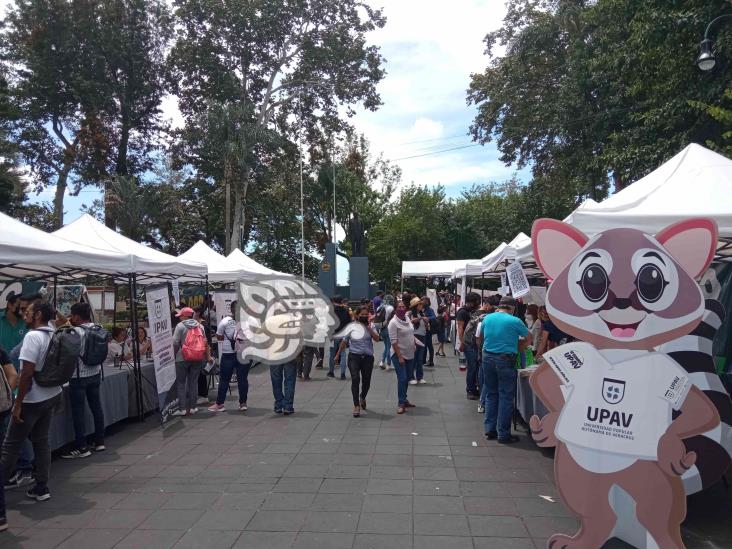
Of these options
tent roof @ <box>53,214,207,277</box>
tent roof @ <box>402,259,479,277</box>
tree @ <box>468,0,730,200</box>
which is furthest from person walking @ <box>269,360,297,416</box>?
tent roof @ <box>402,259,479,277</box>

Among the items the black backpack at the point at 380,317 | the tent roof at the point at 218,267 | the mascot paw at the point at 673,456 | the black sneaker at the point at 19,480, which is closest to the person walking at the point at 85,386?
the black sneaker at the point at 19,480

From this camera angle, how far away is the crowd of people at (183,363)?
16.0ft

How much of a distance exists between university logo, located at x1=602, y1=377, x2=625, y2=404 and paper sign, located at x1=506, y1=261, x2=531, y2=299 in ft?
12.6

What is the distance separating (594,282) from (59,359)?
15.0 feet

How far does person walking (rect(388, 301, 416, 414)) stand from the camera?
27.1 ft

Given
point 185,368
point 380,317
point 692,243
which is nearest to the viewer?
point 692,243

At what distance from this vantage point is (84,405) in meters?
6.42

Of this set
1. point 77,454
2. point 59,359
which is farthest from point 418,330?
point 59,359

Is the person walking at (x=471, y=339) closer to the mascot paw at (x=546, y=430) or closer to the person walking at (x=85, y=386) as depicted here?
the mascot paw at (x=546, y=430)

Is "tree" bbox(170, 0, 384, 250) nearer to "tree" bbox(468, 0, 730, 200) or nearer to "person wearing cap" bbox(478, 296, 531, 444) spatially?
"tree" bbox(468, 0, 730, 200)

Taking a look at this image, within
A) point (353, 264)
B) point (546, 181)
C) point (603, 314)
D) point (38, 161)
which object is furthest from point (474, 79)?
point (38, 161)

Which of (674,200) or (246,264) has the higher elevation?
(674,200)

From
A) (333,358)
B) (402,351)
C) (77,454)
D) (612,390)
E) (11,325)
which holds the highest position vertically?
(11,325)

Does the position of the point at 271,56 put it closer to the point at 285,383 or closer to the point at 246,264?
the point at 246,264
